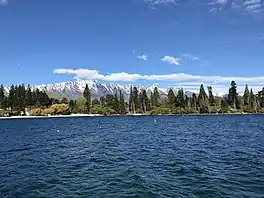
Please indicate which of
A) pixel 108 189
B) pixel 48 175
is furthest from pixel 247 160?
pixel 48 175

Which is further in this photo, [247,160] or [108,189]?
[247,160]

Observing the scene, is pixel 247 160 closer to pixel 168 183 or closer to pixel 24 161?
pixel 168 183

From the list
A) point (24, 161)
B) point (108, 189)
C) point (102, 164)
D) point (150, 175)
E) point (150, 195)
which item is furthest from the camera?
point (24, 161)

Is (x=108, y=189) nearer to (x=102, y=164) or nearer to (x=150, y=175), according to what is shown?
(x=150, y=175)

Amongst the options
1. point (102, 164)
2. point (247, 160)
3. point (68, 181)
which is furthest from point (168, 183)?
point (247, 160)

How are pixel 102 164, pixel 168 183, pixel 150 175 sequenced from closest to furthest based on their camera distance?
pixel 168 183 < pixel 150 175 < pixel 102 164

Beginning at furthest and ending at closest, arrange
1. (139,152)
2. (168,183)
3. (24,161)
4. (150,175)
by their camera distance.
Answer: (139,152)
(24,161)
(150,175)
(168,183)

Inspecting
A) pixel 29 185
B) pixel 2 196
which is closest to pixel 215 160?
pixel 29 185

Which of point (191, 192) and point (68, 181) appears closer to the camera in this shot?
point (191, 192)

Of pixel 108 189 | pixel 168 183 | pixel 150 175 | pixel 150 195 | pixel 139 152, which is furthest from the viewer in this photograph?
pixel 139 152

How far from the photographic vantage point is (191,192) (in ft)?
76.6

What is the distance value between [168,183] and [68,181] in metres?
7.60

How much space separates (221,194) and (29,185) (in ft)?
45.1

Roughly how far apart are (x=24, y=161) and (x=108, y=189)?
1673cm
